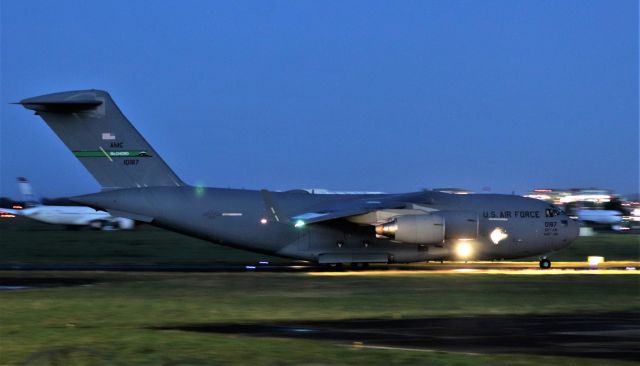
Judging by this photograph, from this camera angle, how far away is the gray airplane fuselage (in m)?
29.3

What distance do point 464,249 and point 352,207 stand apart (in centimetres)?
431

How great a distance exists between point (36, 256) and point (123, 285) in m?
16.8

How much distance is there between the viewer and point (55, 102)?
2931 centimetres

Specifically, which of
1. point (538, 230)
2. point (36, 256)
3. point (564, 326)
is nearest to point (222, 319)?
point (564, 326)

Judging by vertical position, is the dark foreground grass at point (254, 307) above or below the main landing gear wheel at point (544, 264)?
below

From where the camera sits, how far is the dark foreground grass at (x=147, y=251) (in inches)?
1384

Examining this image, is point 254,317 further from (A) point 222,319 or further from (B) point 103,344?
(B) point 103,344

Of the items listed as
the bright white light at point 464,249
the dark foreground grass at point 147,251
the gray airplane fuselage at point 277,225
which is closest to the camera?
the gray airplane fuselage at point 277,225

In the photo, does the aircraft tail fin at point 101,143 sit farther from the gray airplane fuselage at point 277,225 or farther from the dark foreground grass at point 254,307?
the dark foreground grass at point 254,307

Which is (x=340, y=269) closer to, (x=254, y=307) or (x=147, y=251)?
(x=254, y=307)

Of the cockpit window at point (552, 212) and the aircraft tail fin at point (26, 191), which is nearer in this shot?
the cockpit window at point (552, 212)

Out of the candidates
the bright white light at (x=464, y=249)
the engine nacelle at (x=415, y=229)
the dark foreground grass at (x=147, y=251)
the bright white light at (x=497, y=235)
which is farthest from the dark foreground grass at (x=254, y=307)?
the dark foreground grass at (x=147, y=251)

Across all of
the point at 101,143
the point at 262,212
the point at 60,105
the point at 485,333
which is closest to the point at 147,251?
the point at 101,143

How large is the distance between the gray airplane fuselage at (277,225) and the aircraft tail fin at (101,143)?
0.81m
